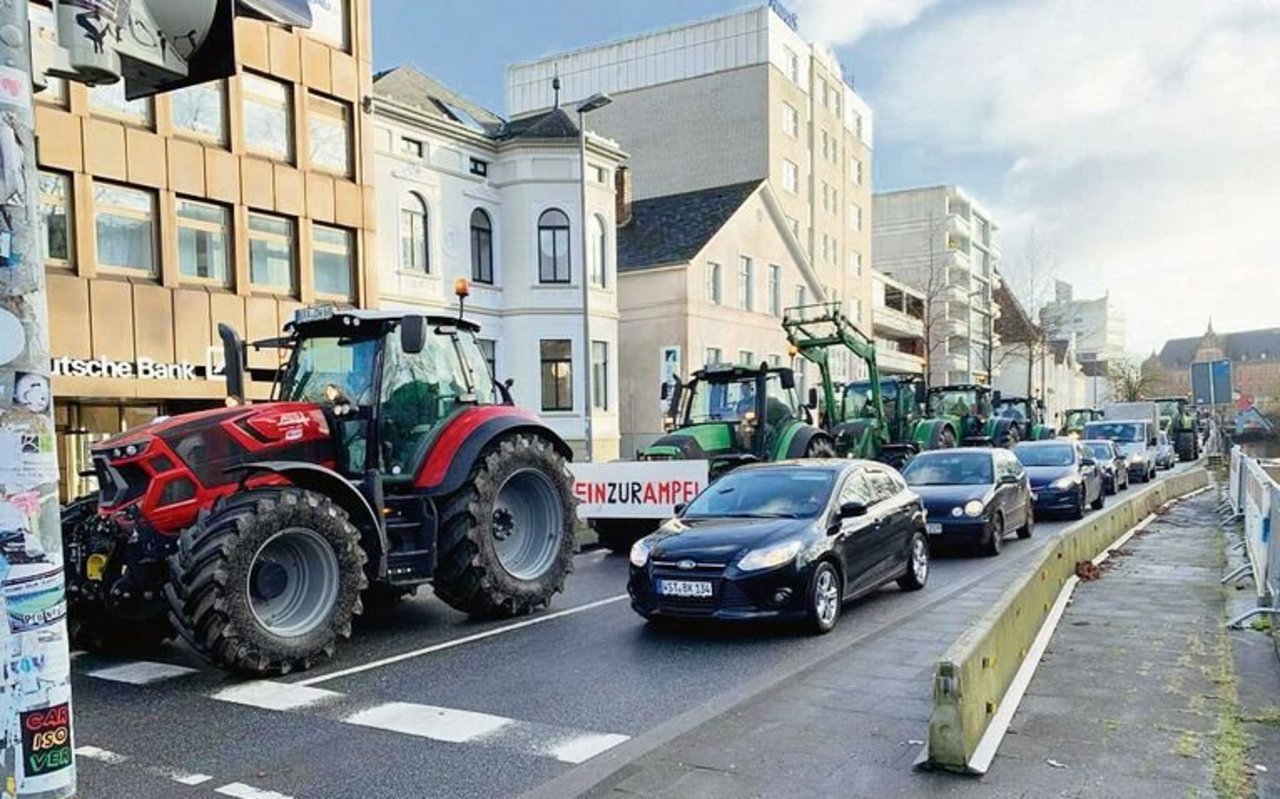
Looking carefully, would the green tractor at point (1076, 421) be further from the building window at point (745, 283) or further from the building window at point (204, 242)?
the building window at point (204, 242)

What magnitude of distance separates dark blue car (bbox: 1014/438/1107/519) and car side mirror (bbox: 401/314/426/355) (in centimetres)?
1304

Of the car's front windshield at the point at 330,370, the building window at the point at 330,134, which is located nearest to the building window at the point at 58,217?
the building window at the point at 330,134

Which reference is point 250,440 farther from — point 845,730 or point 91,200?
point 91,200

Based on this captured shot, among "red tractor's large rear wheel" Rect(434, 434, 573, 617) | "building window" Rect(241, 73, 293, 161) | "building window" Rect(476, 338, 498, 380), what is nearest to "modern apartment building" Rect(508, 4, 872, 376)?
"building window" Rect(476, 338, 498, 380)

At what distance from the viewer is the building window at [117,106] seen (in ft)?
58.3

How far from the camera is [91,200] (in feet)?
57.3

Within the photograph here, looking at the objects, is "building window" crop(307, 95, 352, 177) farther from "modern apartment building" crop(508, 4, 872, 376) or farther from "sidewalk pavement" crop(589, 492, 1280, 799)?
"modern apartment building" crop(508, 4, 872, 376)

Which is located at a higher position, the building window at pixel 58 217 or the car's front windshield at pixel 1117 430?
the building window at pixel 58 217

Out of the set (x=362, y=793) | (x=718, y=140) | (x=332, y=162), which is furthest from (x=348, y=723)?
(x=718, y=140)

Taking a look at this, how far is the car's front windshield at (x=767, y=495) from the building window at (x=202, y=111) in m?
14.6

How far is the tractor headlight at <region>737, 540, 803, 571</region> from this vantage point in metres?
7.97

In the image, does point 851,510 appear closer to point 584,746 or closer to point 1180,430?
point 584,746

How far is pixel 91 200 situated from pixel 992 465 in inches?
617

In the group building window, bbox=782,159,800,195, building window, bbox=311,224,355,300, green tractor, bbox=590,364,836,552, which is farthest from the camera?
building window, bbox=782,159,800,195
